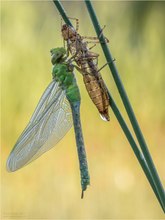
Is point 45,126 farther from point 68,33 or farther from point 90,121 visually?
point 90,121

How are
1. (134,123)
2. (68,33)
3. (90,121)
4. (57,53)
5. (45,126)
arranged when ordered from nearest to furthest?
(134,123) < (68,33) < (57,53) < (45,126) < (90,121)

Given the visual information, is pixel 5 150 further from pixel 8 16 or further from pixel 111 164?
pixel 8 16

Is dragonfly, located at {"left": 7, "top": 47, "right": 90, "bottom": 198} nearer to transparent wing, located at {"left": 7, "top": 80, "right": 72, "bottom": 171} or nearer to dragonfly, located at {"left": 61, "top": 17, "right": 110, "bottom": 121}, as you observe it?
transparent wing, located at {"left": 7, "top": 80, "right": 72, "bottom": 171}

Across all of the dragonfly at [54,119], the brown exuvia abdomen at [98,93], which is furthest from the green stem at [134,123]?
the dragonfly at [54,119]

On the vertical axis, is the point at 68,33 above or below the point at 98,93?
above

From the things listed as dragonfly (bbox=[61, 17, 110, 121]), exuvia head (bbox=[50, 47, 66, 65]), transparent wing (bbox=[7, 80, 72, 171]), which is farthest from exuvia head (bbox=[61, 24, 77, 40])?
transparent wing (bbox=[7, 80, 72, 171])

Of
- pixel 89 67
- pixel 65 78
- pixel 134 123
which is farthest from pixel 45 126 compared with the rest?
pixel 134 123
